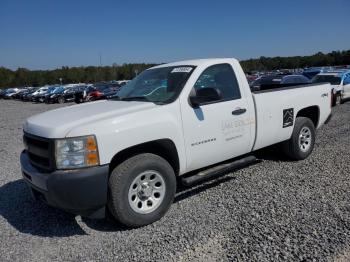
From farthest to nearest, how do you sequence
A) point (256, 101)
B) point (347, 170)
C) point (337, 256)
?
1. point (347, 170)
2. point (256, 101)
3. point (337, 256)

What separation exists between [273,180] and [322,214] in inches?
51.4

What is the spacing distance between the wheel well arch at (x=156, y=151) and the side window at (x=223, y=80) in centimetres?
104

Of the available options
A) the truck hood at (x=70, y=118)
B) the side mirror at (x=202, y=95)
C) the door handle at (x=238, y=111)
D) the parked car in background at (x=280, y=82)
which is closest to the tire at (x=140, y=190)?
the truck hood at (x=70, y=118)

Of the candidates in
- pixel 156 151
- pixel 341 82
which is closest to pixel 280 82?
pixel 156 151

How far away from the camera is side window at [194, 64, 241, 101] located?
4.81 meters

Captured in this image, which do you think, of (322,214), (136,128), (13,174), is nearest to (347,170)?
(322,214)

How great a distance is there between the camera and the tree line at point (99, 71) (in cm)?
8238

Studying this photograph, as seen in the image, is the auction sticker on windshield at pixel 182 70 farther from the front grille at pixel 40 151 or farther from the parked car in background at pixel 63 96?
the parked car in background at pixel 63 96

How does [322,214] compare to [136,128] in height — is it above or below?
below

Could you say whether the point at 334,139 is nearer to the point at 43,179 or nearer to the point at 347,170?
the point at 347,170

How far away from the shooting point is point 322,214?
13.5ft

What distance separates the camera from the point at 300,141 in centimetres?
635

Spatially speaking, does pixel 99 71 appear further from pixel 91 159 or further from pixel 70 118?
pixel 91 159

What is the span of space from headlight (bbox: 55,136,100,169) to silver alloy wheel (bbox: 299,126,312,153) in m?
4.10
